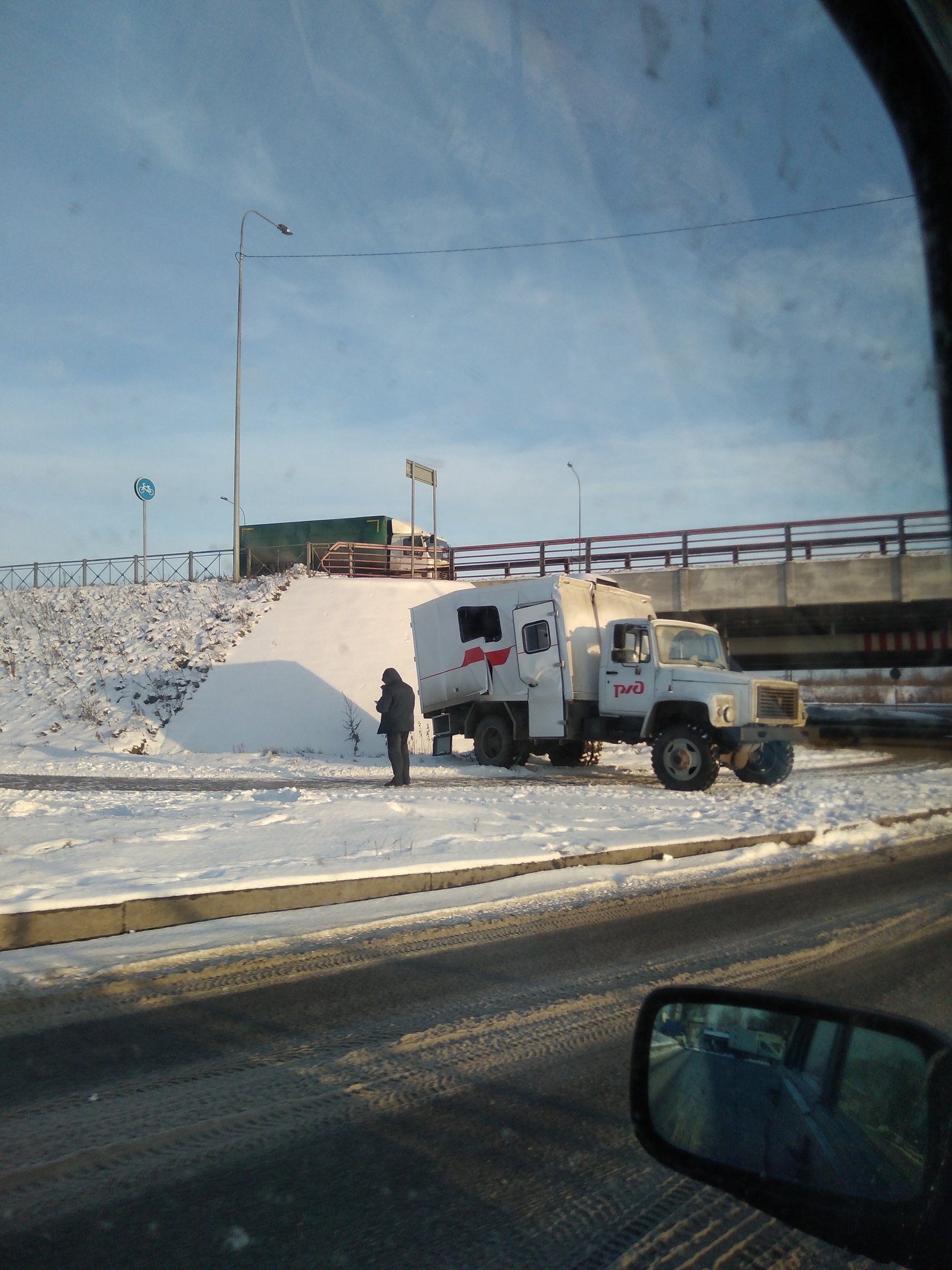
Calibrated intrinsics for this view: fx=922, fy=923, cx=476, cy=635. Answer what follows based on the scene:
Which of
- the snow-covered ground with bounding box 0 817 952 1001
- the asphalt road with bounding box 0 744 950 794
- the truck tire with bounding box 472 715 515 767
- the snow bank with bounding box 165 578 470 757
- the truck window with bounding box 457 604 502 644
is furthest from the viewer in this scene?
the snow bank with bounding box 165 578 470 757

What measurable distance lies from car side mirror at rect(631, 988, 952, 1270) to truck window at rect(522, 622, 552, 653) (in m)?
15.0

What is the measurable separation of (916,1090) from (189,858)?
712 cm

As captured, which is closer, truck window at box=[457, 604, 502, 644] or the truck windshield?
the truck windshield

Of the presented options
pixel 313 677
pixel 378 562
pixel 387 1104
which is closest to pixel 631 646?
pixel 313 677

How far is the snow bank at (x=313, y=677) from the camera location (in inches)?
858

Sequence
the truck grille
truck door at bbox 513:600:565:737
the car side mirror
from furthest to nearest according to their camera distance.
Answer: truck door at bbox 513:600:565:737, the truck grille, the car side mirror

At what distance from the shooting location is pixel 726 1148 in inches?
67.2

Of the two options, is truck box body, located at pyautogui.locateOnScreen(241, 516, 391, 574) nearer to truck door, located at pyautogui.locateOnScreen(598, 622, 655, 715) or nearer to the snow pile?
the snow pile

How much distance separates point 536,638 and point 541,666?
53 centimetres

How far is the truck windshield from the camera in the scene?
15531 mm

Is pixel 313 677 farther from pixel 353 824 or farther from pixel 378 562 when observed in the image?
pixel 353 824

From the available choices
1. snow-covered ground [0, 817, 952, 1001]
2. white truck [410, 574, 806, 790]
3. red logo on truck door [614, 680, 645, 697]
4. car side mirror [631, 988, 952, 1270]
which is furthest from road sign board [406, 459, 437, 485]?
car side mirror [631, 988, 952, 1270]

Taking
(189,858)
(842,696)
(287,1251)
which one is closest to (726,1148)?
(287,1251)

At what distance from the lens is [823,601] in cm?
2519
